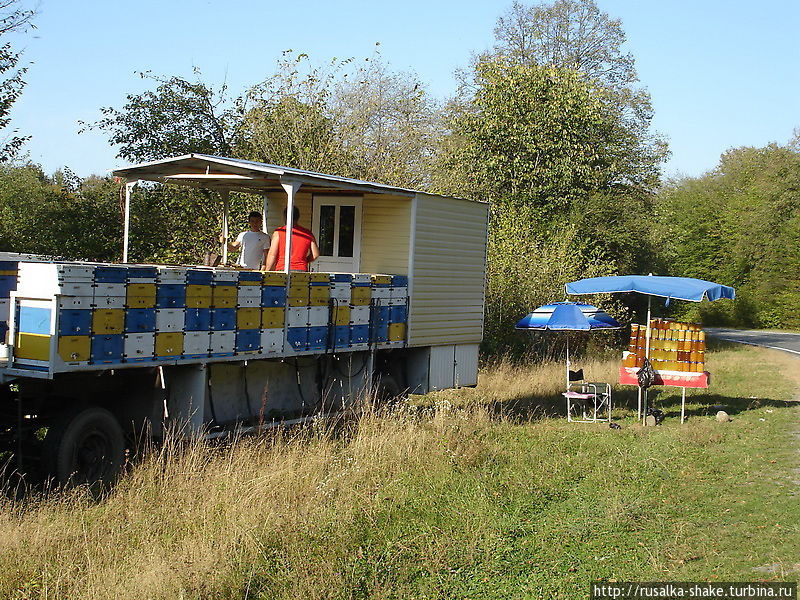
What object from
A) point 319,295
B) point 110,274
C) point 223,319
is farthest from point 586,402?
point 110,274

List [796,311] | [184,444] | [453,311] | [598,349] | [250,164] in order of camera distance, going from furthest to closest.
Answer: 1. [796,311]
2. [598,349]
3. [453,311]
4. [250,164]
5. [184,444]

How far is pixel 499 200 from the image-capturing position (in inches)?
1143

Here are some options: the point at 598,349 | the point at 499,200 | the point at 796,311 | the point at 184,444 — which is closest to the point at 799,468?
the point at 184,444

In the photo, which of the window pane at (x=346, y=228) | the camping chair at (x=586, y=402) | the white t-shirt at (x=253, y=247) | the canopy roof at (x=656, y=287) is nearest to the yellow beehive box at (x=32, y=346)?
the white t-shirt at (x=253, y=247)

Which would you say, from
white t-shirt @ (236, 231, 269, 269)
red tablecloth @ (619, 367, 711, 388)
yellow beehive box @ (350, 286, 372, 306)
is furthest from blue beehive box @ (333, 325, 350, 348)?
red tablecloth @ (619, 367, 711, 388)

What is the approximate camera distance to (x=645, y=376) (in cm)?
1583

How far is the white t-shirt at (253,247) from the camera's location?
46.8ft

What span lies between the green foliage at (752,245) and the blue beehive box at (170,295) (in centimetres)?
4256

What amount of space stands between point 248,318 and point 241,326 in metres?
0.15

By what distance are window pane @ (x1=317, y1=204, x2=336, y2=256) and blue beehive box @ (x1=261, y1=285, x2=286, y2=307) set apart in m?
3.94

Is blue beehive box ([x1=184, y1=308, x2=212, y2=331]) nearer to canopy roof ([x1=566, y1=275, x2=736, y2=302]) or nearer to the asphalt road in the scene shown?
canopy roof ([x1=566, y1=275, x2=736, y2=302])

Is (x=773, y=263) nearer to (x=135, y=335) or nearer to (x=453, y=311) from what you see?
(x=453, y=311)

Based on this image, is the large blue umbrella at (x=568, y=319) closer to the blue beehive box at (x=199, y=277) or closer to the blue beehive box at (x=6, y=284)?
the blue beehive box at (x=199, y=277)

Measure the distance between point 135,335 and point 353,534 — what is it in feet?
9.95
